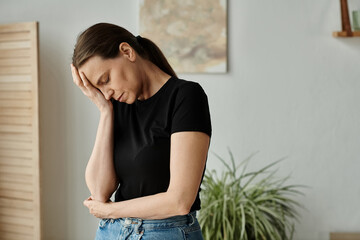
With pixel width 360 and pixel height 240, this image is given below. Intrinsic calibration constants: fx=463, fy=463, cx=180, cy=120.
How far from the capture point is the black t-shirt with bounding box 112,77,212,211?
1350 mm

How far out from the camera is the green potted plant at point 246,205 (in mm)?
2977

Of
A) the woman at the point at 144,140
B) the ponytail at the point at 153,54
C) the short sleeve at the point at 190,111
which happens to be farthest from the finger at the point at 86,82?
the short sleeve at the point at 190,111

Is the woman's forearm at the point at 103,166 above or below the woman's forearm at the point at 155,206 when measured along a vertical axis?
above

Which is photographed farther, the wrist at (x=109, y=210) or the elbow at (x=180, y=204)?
the wrist at (x=109, y=210)

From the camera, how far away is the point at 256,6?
3.35m

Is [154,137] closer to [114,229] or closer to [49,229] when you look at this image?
[114,229]

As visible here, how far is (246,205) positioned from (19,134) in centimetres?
170

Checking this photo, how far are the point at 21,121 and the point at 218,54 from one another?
4.96 ft

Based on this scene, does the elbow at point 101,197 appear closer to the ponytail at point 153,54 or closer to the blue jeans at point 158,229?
the blue jeans at point 158,229

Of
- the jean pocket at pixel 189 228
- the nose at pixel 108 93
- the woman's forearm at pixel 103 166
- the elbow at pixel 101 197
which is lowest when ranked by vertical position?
the jean pocket at pixel 189 228

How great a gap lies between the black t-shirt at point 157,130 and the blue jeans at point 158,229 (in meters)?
0.06

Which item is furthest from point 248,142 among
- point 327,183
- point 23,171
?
point 23,171

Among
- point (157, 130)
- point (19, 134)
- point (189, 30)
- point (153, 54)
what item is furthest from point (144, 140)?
point (19, 134)

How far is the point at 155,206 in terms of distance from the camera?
53.6 inches
